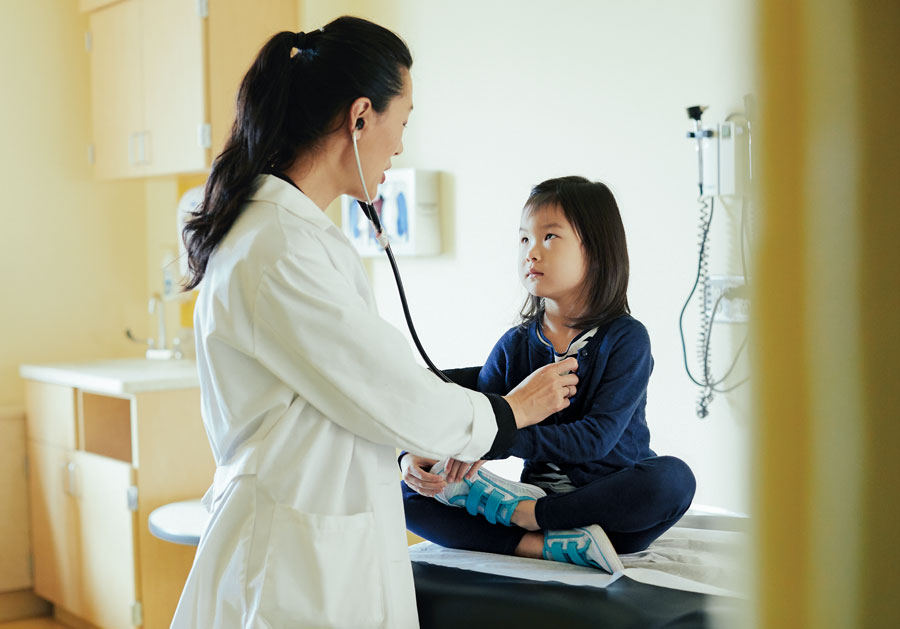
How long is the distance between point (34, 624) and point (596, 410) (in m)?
2.65

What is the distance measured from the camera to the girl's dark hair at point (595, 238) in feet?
5.07

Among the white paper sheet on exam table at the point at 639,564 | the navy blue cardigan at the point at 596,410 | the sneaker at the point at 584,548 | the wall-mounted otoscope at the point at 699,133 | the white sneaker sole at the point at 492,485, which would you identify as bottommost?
the white paper sheet on exam table at the point at 639,564

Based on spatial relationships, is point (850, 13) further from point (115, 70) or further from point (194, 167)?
point (115, 70)

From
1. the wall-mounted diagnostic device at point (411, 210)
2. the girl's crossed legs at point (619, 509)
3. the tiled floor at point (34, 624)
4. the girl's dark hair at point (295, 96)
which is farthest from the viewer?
the tiled floor at point (34, 624)

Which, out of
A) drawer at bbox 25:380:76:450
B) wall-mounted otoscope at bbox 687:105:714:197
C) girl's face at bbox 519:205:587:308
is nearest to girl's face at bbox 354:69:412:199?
girl's face at bbox 519:205:587:308

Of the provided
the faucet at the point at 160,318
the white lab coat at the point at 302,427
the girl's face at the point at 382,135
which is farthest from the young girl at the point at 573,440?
the faucet at the point at 160,318

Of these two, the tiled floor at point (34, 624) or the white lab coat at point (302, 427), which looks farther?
the tiled floor at point (34, 624)

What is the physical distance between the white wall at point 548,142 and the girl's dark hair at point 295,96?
100 cm

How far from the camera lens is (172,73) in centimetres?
313

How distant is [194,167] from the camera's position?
311 centimetres

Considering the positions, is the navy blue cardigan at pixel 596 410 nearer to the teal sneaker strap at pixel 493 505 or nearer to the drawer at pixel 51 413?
the teal sneaker strap at pixel 493 505

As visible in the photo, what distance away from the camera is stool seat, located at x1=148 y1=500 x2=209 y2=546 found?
2244mm

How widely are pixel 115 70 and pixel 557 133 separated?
1832 millimetres

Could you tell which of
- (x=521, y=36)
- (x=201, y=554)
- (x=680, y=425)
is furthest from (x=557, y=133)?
(x=201, y=554)
